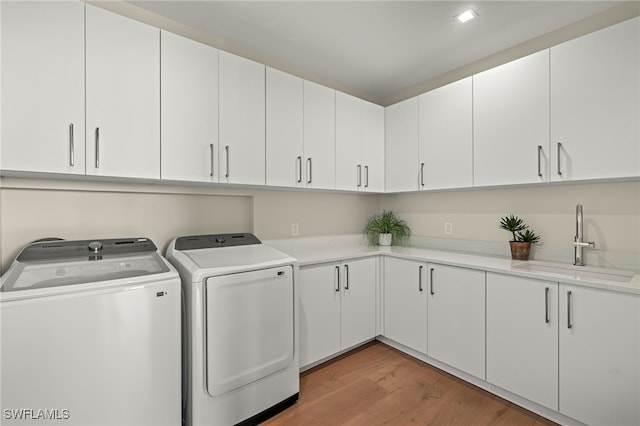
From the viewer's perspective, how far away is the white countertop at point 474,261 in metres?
1.66

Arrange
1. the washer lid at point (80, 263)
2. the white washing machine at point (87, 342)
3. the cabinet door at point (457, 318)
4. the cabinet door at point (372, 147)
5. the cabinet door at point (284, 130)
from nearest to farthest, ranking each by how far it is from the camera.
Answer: the white washing machine at point (87, 342) → the washer lid at point (80, 263) → the cabinet door at point (457, 318) → the cabinet door at point (284, 130) → the cabinet door at point (372, 147)

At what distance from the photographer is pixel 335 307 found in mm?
2428

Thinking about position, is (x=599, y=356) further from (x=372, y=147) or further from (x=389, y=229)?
(x=372, y=147)

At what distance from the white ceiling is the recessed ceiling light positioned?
29mm

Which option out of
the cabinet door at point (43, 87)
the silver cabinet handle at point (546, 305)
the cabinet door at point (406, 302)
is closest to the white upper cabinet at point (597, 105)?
the silver cabinet handle at point (546, 305)

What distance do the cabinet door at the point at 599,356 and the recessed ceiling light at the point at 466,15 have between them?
1767 millimetres

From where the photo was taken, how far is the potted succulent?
2236mm

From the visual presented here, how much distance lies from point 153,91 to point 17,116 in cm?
61

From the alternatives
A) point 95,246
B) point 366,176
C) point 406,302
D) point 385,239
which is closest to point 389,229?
point 385,239

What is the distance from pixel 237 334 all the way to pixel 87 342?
670mm

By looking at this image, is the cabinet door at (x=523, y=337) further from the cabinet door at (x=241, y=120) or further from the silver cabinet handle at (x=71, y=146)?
the silver cabinet handle at (x=71, y=146)

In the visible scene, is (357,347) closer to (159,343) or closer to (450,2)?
(159,343)

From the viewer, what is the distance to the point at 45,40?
4.72 feet

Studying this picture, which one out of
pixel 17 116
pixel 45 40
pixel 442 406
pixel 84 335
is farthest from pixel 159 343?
pixel 442 406
